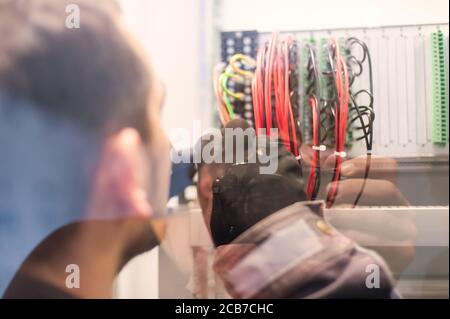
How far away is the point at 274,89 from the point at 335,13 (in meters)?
0.21

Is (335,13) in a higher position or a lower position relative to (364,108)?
higher

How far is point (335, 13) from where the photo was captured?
31.1 inches

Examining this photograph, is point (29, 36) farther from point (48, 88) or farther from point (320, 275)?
point (320, 275)

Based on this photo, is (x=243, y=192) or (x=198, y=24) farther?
(x=198, y=24)

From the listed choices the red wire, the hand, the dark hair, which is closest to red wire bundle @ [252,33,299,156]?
the red wire

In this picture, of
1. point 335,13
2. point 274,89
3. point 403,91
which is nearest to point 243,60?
point 274,89

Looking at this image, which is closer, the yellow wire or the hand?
the hand

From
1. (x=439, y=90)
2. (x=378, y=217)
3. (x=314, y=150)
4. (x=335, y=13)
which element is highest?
(x=335, y=13)

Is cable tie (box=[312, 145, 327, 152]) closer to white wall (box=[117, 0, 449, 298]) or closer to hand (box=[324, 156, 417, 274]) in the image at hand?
hand (box=[324, 156, 417, 274])

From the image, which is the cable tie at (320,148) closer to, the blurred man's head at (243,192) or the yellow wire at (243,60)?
the blurred man's head at (243,192)

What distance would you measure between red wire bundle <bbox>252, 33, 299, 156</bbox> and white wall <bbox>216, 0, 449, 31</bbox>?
43 mm

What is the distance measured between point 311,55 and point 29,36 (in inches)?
24.0

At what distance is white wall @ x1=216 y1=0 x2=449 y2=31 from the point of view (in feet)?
2.57

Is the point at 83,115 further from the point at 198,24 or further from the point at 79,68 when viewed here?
the point at 198,24
